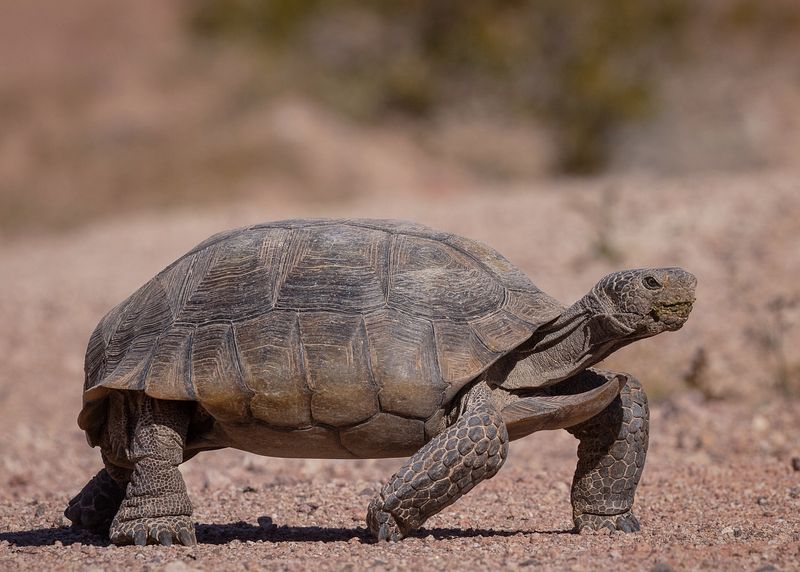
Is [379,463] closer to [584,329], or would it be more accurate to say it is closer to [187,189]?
[584,329]

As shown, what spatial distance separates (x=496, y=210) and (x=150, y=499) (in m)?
10.7

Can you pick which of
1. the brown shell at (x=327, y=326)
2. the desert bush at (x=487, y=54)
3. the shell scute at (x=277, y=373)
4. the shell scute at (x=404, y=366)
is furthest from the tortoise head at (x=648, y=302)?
the desert bush at (x=487, y=54)

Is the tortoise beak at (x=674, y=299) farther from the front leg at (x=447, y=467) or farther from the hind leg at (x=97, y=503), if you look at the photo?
the hind leg at (x=97, y=503)

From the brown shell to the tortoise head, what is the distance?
1.04ft

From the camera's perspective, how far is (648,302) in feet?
16.8

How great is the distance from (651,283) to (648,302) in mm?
92

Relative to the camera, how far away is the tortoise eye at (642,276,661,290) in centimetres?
513

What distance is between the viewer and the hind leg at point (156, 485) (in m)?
5.33

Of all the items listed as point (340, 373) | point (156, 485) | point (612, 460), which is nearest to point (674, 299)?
point (612, 460)

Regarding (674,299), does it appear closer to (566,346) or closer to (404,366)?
(566,346)

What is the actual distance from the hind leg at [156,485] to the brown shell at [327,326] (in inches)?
8.4

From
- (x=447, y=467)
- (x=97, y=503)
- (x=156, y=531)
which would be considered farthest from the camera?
(x=97, y=503)

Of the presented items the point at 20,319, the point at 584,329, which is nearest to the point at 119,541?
the point at 584,329

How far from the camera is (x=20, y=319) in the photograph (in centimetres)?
1316
